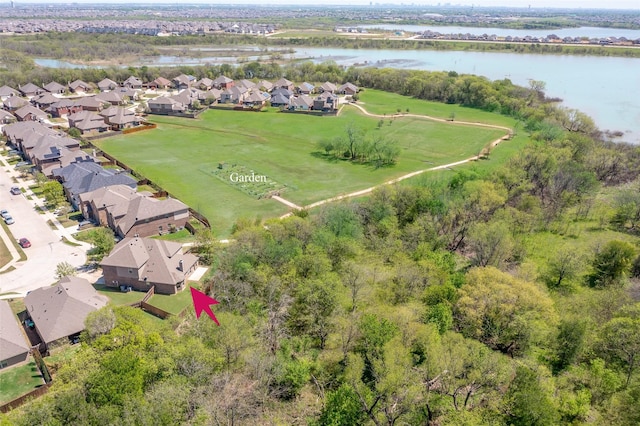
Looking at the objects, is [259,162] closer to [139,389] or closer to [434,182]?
[434,182]

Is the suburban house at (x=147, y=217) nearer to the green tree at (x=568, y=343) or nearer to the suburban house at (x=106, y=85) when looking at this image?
the green tree at (x=568, y=343)

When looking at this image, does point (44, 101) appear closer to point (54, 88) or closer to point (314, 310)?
point (54, 88)

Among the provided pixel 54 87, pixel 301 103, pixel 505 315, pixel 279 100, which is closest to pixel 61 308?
pixel 505 315

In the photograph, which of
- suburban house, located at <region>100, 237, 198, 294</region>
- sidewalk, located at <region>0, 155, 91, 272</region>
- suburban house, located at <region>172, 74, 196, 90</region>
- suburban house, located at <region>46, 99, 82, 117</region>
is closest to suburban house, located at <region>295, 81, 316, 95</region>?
suburban house, located at <region>172, 74, 196, 90</region>

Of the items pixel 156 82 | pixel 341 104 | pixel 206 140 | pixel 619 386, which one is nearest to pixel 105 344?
pixel 619 386

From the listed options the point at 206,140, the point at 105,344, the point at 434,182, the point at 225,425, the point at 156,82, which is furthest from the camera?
the point at 156,82

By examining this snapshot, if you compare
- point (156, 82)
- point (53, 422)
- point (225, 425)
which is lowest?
point (225, 425)
